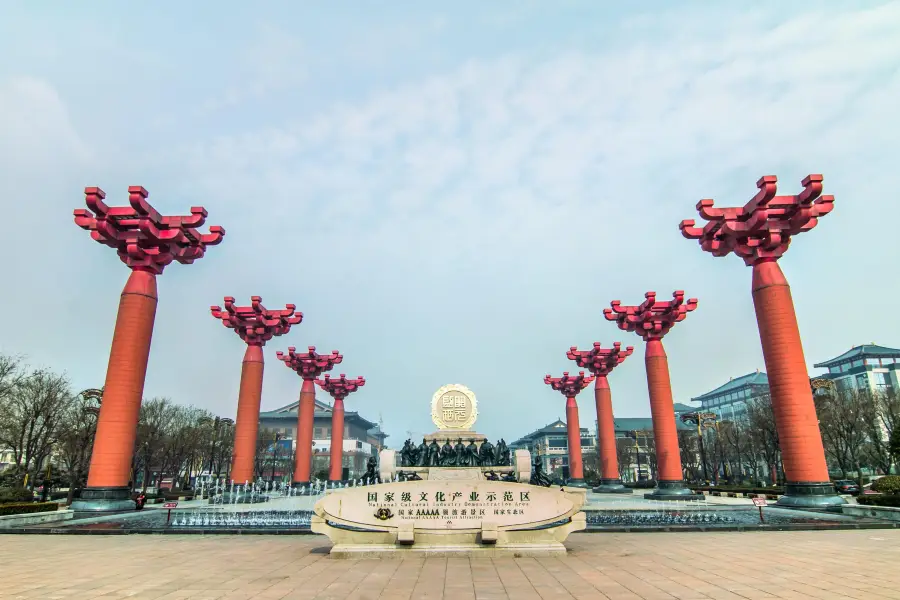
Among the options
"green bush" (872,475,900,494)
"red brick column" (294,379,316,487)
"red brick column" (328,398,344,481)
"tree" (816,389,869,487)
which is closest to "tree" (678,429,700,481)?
"tree" (816,389,869,487)

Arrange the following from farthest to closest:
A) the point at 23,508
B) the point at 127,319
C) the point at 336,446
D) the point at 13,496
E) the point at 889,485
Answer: the point at 336,446, the point at 127,319, the point at 13,496, the point at 23,508, the point at 889,485

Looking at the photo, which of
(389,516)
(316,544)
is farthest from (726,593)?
(316,544)

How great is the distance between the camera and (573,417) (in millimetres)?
45344

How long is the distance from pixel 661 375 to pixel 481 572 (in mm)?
24928

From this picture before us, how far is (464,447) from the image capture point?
28453 millimetres

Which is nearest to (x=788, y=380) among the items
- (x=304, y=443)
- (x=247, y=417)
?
(x=247, y=417)

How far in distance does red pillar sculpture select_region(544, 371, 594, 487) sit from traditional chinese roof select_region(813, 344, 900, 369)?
6892 centimetres

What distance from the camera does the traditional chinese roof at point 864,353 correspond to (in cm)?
8362

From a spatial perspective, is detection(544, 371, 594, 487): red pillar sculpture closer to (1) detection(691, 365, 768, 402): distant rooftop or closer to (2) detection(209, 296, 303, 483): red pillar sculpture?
(2) detection(209, 296, 303, 483): red pillar sculpture

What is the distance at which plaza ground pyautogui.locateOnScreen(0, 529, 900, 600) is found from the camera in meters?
7.07

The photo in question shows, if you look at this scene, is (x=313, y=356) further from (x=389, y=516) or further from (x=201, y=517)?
(x=389, y=516)

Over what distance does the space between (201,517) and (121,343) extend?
8090 mm

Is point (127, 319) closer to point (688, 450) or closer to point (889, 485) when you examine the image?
point (889, 485)

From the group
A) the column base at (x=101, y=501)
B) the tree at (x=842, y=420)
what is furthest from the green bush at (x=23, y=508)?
the tree at (x=842, y=420)
